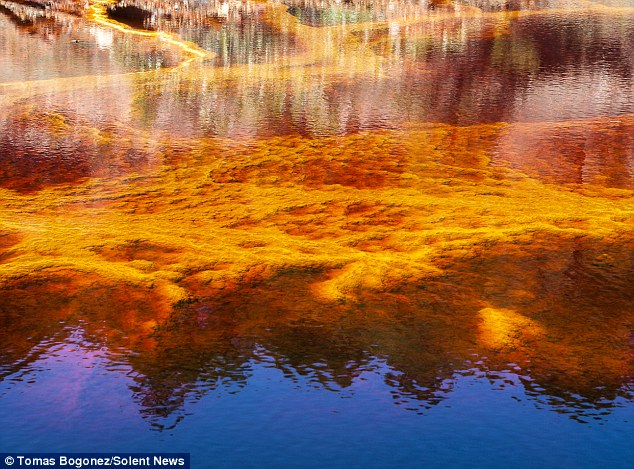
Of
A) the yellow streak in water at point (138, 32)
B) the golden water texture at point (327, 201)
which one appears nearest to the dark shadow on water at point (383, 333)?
the golden water texture at point (327, 201)

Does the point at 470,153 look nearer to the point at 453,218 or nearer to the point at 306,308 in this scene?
the point at 453,218

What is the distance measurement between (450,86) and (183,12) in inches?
97.4

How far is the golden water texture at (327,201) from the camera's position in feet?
5.90

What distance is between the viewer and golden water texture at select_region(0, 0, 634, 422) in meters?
1.80

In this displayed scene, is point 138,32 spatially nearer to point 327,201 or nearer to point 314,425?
point 327,201

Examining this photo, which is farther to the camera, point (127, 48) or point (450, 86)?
point (127, 48)

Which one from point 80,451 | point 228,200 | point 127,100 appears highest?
point 127,100

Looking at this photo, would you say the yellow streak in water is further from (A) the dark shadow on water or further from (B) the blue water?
(B) the blue water

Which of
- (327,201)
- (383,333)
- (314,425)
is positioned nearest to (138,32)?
(327,201)

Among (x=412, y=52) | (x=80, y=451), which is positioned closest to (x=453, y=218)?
(x=80, y=451)

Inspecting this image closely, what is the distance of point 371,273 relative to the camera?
213 centimetres

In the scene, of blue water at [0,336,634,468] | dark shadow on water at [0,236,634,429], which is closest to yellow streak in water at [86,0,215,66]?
dark shadow on water at [0,236,634,429]

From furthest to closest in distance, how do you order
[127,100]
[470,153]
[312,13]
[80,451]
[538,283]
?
[312,13] < [127,100] < [470,153] < [538,283] < [80,451]

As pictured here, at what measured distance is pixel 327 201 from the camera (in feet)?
8.65
